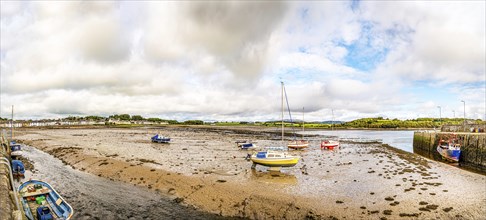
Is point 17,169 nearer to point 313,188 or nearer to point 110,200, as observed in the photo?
point 110,200

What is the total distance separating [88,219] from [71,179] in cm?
1322

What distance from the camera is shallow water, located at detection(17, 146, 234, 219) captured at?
19.1 meters

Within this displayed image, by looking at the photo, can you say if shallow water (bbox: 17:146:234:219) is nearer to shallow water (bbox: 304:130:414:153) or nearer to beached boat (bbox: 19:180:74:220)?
beached boat (bbox: 19:180:74:220)

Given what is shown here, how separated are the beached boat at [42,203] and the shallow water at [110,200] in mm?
1961

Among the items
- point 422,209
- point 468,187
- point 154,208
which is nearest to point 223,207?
point 154,208

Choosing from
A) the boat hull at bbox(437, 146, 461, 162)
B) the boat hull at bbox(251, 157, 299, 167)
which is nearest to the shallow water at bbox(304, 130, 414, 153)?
the boat hull at bbox(437, 146, 461, 162)

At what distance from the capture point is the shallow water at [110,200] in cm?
1911

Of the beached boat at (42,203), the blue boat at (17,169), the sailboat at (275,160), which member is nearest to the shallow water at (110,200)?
the blue boat at (17,169)

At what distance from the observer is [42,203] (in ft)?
57.9

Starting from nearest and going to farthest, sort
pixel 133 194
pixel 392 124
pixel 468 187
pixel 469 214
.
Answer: pixel 469 214 < pixel 133 194 < pixel 468 187 < pixel 392 124

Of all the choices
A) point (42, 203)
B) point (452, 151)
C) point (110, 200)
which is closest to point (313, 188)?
point (110, 200)

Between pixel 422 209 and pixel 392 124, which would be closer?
pixel 422 209

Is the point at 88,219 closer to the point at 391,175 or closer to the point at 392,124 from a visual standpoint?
the point at 391,175

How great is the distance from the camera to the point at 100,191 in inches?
967
